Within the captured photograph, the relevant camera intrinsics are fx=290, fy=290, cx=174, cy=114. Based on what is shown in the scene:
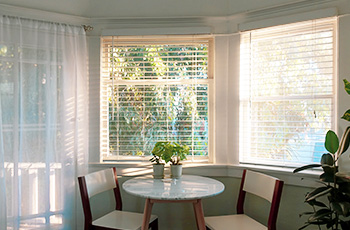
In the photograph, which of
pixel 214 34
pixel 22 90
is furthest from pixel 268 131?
pixel 22 90

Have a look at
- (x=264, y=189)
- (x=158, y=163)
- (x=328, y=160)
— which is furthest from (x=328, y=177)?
(x=158, y=163)

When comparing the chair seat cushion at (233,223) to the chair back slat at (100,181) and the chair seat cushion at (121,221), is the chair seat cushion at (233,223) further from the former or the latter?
the chair back slat at (100,181)

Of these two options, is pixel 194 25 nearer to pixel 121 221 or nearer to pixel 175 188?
pixel 175 188

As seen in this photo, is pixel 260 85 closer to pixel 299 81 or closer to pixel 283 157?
pixel 299 81

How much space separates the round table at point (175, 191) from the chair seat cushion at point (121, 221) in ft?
0.41

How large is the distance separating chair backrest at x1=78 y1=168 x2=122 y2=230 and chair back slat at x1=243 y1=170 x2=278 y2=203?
1.12 metres

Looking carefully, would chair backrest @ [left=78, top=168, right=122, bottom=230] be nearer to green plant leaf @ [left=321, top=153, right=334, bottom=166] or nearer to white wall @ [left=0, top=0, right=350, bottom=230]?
white wall @ [left=0, top=0, right=350, bottom=230]

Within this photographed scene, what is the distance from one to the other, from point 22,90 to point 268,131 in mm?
2139

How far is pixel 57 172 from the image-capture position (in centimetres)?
256

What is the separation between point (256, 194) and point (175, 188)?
673 mm

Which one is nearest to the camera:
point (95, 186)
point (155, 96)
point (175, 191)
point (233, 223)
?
point (175, 191)

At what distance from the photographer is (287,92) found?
2488 mm

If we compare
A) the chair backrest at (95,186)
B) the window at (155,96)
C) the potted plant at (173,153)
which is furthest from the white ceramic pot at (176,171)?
the chair backrest at (95,186)

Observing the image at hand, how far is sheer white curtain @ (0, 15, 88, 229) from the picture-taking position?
7.73 ft
